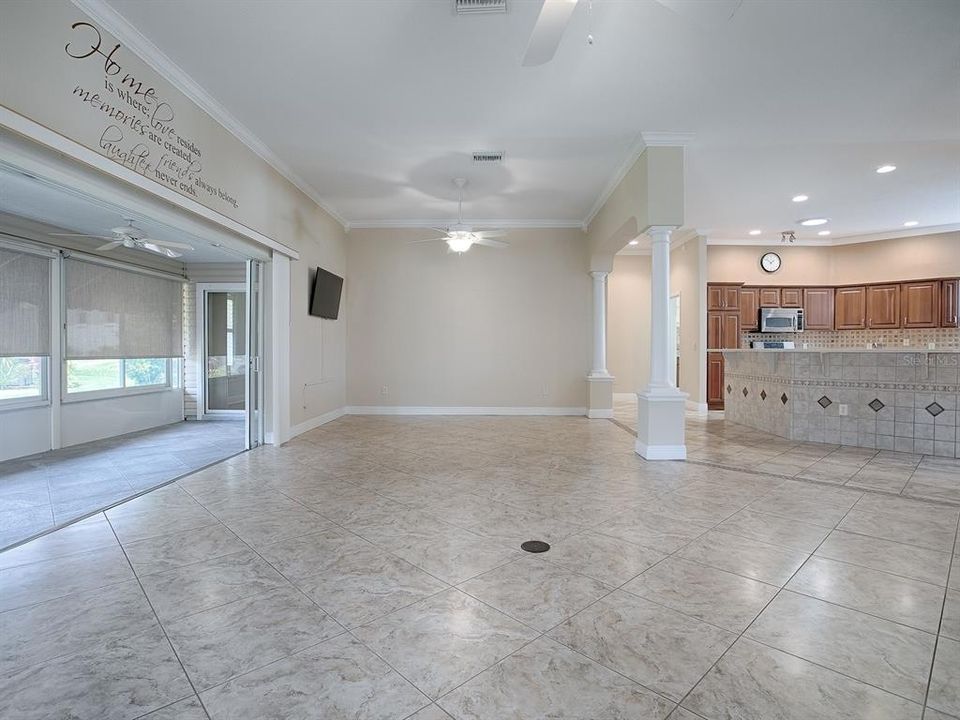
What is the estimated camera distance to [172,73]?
3.29 meters

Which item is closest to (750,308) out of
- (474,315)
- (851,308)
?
(851,308)

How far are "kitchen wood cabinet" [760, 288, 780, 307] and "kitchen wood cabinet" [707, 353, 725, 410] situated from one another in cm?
149

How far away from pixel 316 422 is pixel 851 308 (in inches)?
376

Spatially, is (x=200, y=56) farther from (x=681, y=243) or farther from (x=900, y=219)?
(x=900, y=219)

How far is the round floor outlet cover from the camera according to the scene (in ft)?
8.25

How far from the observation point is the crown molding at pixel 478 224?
24.3 feet

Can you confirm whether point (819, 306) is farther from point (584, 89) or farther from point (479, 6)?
point (479, 6)

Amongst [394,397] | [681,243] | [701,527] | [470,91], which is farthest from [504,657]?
[681,243]

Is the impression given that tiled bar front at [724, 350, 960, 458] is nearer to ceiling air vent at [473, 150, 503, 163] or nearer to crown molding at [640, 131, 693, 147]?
crown molding at [640, 131, 693, 147]

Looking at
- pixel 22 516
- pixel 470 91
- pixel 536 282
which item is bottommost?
pixel 22 516

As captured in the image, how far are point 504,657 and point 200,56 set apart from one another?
4156mm

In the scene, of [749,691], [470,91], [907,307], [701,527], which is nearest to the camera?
[749,691]

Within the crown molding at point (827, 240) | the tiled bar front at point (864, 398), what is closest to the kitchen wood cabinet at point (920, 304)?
the crown molding at point (827, 240)

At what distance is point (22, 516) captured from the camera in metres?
3.09
